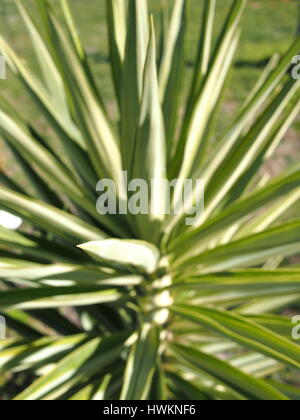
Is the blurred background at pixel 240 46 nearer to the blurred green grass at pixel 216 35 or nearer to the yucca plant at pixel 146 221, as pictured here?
the blurred green grass at pixel 216 35

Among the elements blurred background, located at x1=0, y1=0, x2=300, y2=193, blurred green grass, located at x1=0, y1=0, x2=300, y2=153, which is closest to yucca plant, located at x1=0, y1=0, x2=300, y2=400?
blurred background, located at x1=0, y1=0, x2=300, y2=193

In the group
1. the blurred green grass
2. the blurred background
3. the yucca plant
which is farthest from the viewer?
the blurred green grass

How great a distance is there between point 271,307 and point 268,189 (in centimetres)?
60

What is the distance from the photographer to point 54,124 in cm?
113

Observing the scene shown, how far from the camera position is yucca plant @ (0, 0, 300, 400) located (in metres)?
0.90

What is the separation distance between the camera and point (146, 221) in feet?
3.31

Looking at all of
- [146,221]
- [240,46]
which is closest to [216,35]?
[240,46]

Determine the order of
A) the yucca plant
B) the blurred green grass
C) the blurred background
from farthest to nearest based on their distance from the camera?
the blurred green grass
the blurred background
the yucca plant

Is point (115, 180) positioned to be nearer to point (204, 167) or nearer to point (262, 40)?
point (204, 167)

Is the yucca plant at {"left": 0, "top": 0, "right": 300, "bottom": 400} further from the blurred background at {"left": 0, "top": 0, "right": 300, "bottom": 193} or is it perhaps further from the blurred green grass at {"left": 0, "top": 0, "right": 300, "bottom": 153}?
the blurred green grass at {"left": 0, "top": 0, "right": 300, "bottom": 153}

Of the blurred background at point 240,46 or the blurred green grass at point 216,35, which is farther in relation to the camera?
the blurred green grass at point 216,35

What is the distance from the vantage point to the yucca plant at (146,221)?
2.94 feet

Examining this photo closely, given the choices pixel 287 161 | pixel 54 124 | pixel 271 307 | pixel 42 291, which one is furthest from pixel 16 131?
pixel 287 161

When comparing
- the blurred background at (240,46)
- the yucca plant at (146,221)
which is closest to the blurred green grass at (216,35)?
the blurred background at (240,46)
